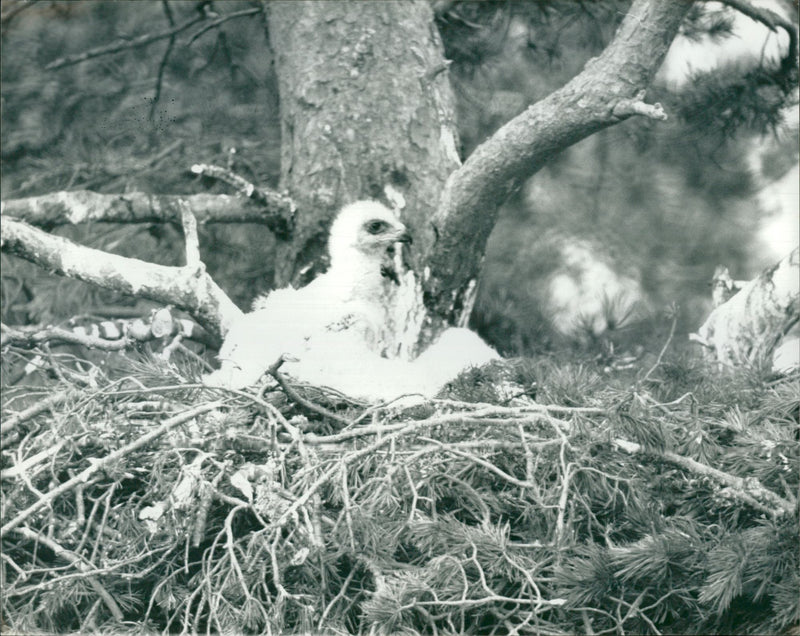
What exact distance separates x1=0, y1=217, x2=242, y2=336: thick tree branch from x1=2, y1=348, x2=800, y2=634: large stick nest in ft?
1.26

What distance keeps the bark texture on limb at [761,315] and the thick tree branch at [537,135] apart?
50 centimetres

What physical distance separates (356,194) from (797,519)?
121 cm

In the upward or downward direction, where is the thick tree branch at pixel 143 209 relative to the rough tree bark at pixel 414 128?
downward

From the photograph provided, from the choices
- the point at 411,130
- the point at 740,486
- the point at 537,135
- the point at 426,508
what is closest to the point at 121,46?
the point at 411,130

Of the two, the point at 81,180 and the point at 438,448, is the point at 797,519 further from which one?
the point at 81,180

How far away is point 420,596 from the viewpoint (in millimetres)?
1763

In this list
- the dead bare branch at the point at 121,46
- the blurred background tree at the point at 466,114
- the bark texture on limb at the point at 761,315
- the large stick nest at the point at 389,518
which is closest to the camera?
the large stick nest at the point at 389,518

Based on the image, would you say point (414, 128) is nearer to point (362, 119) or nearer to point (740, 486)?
point (362, 119)

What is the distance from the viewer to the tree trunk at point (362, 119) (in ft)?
8.47

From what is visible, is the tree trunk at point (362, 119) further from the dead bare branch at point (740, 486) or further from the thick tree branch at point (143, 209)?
the dead bare branch at point (740, 486)

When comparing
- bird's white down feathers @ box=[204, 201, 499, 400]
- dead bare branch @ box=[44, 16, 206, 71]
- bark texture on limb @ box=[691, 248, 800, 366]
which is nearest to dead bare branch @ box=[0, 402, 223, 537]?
bird's white down feathers @ box=[204, 201, 499, 400]

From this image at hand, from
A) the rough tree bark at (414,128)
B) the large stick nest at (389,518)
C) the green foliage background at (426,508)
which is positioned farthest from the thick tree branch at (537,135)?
the large stick nest at (389,518)

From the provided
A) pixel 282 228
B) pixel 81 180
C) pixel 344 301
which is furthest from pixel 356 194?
pixel 81 180

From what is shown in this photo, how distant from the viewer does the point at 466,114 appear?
3.09 metres
